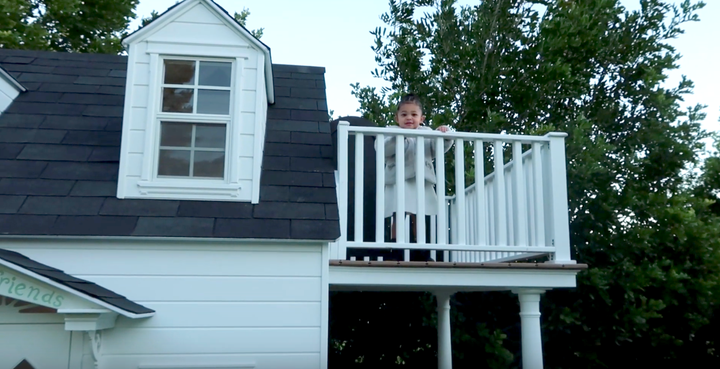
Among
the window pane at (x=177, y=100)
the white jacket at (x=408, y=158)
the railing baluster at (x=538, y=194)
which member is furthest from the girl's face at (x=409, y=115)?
the window pane at (x=177, y=100)

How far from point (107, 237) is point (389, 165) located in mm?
2246

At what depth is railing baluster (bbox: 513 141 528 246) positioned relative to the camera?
15.2 ft

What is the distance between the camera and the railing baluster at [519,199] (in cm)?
462

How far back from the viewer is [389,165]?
514 cm

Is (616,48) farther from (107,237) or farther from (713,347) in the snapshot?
(107,237)

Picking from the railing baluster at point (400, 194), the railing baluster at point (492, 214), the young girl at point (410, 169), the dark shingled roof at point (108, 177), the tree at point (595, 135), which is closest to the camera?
the dark shingled roof at point (108, 177)

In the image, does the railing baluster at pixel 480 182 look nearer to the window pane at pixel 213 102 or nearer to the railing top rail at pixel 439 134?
the railing top rail at pixel 439 134

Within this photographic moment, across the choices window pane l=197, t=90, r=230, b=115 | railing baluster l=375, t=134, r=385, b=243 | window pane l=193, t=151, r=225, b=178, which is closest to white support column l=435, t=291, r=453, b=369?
railing baluster l=375, t=134, r=385, b=243

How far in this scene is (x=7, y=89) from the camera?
5.34 metres

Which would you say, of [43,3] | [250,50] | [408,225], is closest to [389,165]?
[408,225]

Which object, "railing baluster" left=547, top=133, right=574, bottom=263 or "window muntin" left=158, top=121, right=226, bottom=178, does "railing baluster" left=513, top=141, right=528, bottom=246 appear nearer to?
"railing baluster" left=547, top=133, right=574, bottom=263

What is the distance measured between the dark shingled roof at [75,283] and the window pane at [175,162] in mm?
977

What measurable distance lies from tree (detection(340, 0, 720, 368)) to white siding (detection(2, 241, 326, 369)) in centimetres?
411

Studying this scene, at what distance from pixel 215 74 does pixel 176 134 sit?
557 millimetres
